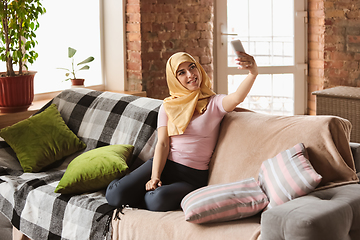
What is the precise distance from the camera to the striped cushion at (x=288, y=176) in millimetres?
1659

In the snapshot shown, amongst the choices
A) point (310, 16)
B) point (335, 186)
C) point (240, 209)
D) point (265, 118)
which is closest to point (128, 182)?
point (240, 209)

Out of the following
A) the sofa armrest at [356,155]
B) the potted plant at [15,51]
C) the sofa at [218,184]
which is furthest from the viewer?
the potted plant at [15,51]

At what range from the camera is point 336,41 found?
4227 millimetres

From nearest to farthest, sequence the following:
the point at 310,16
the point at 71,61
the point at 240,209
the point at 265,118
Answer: the point at 240,209, the point at 265,118, the point at 71,61, the point at 310,16

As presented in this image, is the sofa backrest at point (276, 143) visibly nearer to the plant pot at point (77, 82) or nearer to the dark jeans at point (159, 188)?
the dark jeans at point (159, 188)

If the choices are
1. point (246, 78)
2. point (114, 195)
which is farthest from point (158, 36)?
point (114, 195)

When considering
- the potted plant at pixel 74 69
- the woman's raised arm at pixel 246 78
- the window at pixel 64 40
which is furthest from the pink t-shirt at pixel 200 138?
the window at pixel 64 40

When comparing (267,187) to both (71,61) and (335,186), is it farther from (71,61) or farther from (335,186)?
(71,61)

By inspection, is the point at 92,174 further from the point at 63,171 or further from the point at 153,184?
the point at 63,171

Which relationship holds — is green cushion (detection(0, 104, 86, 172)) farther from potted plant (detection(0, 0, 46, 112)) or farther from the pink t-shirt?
the pink t-shirt

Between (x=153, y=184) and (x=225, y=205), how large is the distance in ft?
1.62

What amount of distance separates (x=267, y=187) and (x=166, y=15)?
98.1 inches

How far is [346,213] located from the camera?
1491 millimetres

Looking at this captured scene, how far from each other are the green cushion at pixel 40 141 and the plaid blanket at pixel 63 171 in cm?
7
